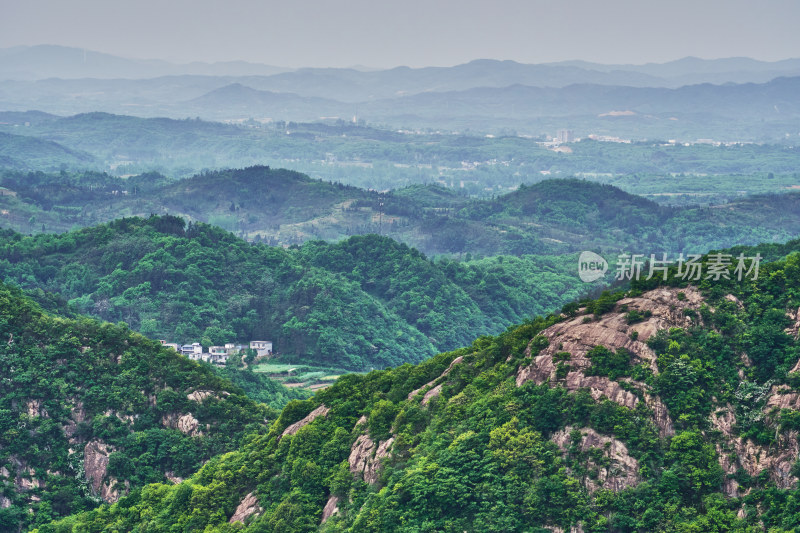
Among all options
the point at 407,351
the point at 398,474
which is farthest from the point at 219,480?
the point at 407,351

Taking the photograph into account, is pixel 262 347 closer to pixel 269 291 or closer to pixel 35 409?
pixel 269 291

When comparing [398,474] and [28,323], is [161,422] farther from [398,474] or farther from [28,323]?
[398,474]

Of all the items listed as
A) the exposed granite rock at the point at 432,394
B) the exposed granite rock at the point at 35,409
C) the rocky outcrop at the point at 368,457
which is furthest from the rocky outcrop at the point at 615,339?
the exposed granite rock at the point at 35,409

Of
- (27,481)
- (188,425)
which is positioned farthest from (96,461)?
(188,425)

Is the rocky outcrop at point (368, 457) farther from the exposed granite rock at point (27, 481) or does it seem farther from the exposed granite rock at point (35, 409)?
the exposed granite rock at point (35, 409)

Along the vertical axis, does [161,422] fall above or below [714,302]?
below

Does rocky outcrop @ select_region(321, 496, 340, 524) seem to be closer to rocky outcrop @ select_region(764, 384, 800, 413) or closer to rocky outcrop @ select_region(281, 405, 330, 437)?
rocky outcrop @ select_region(281, 405, 330, 437)

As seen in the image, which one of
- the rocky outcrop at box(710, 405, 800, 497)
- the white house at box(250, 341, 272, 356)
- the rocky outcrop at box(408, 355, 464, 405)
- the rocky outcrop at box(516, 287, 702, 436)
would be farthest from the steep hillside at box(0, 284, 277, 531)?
the white house at box(250, 341, 272, 356)
